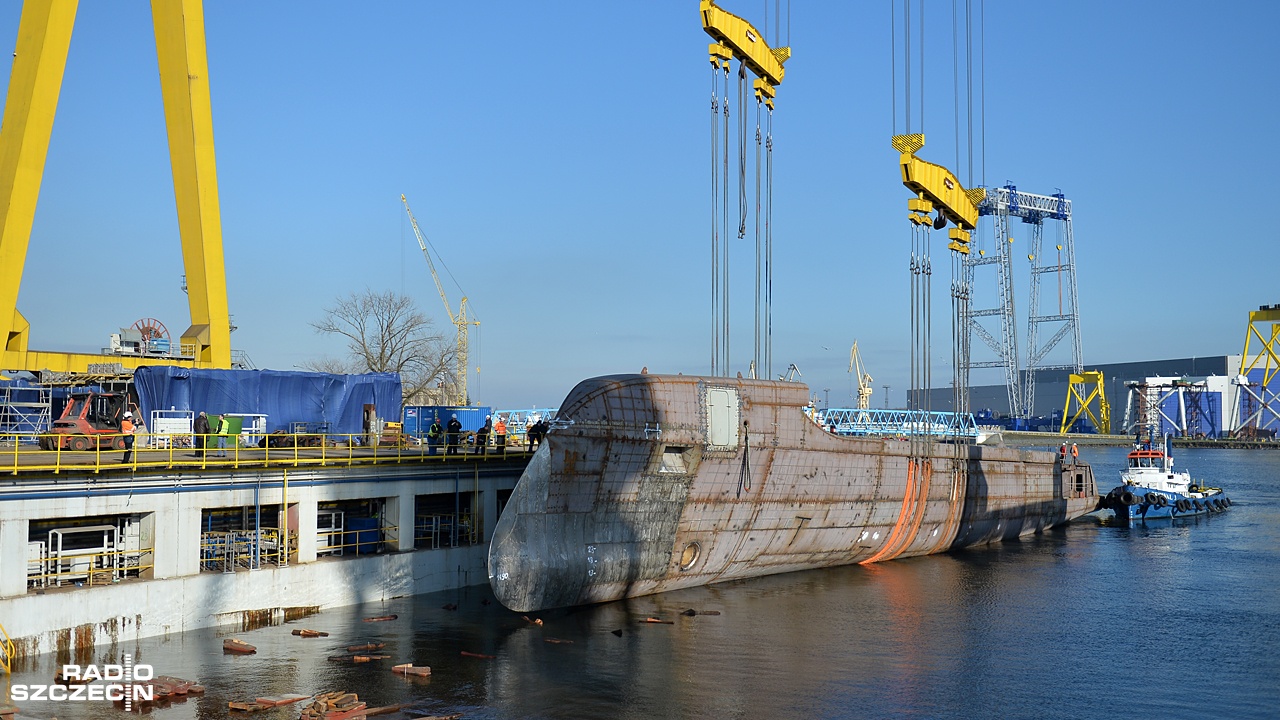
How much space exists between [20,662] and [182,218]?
2318 cm

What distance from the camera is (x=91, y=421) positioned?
34.6 meters

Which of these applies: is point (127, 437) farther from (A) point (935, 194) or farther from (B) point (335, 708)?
(A) point (935, 194)

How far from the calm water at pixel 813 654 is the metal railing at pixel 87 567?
1.97 metres

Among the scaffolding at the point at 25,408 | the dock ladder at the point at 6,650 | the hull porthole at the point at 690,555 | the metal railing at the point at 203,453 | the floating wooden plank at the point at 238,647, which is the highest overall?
the scaffolding at the point at 25,408

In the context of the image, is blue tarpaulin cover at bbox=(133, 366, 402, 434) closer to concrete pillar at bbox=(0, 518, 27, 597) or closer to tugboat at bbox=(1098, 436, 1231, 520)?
concrete pillar at bbox=(0, 518, 27, 597)

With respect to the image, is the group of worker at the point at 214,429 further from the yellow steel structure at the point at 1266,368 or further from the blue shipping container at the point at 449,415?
the yellow steel structure at the point at 1266,368

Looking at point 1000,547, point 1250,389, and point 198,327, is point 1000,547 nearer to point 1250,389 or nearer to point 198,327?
point 198,327

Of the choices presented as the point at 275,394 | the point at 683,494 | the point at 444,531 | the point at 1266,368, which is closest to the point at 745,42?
the point at 683,494

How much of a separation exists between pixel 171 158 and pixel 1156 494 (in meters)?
57.5

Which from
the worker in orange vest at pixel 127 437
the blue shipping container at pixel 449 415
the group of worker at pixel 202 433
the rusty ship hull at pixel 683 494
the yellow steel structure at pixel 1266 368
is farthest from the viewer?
the yellow steel structure at pixel 1266 368

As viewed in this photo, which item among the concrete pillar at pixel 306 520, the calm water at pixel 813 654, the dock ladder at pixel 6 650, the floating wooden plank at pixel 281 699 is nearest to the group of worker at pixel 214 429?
the concrete pillar at pixel 306 520

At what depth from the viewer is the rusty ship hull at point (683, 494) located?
28984mm

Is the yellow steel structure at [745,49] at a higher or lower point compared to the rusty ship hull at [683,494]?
higher

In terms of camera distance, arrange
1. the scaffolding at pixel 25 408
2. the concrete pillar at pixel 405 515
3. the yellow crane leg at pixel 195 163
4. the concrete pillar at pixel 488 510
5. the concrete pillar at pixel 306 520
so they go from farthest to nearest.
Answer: the yellow crane leg at pixel 195 163
the scaffolding at pixel 25 408
the concrete pillar at pixel 488 510
the concrete pillar at pixel 405 515
the concrete pillar at pixel 306 520
